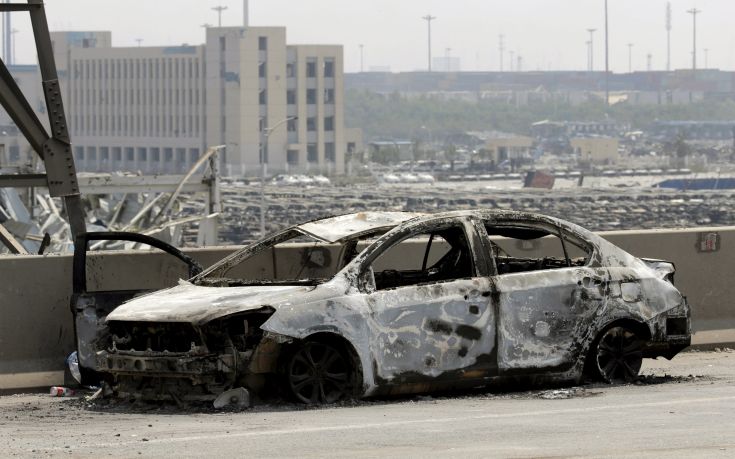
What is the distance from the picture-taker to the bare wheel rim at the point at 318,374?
9.81 metres

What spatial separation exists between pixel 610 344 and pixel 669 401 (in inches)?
44.5

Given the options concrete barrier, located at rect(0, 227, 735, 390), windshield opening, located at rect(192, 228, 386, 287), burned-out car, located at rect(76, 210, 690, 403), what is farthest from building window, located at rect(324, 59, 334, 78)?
burned-out car, located at rect(76, 210, 690, 403)

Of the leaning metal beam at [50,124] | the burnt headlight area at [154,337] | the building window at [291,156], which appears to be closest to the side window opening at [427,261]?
the burnt headlight area at [154,337]

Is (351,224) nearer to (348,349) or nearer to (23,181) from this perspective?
(348,349)

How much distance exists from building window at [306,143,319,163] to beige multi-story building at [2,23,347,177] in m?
0.12

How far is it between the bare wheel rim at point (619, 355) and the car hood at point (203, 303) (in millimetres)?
2309

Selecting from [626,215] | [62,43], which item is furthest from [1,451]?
[62,43]

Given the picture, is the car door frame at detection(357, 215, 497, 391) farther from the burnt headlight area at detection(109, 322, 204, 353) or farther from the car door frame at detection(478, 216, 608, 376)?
the burnt headlight area at detection(109, 322, 204, 353)

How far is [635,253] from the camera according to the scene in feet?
43.6

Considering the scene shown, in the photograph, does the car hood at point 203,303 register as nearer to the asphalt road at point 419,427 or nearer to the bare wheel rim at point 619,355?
the asphalt road at point 419,427

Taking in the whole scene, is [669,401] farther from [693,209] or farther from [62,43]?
[62,43]

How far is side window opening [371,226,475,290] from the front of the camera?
1098cm

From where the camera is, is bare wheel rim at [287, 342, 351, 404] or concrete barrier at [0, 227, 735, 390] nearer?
bare wheel rim at [287, 342, 351, 404]

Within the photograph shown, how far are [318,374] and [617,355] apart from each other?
7.82 feet
